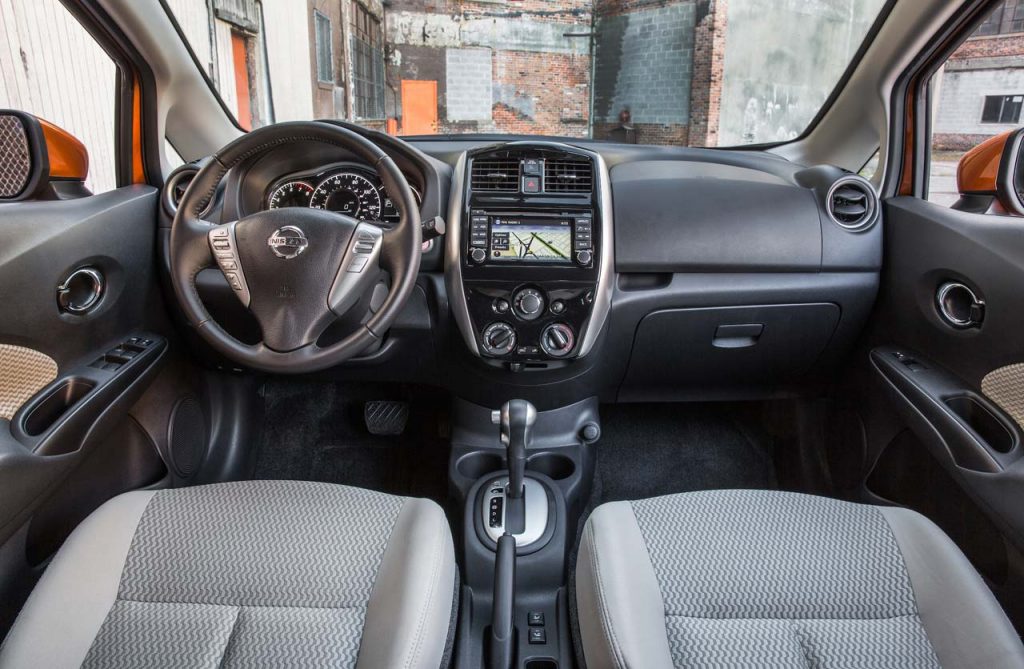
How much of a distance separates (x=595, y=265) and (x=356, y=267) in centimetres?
63

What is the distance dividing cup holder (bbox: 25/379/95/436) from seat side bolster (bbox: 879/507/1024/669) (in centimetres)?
161

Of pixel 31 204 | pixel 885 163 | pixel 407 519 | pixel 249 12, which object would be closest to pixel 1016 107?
pixel 885 163

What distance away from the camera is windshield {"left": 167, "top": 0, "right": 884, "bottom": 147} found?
8.58ft

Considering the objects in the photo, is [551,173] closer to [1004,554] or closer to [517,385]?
[517,385]

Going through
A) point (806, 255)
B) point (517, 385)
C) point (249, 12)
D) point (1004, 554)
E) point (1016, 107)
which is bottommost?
point (1004, 554)

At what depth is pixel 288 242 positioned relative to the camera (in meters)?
1.23

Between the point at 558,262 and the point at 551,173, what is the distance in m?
0.23

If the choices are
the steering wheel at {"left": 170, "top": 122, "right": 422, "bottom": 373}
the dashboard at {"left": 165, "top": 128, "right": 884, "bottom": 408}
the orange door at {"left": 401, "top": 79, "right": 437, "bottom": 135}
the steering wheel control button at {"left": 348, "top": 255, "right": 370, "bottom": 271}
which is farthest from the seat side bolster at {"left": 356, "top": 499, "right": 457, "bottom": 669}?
the orange door at {"left": 401, "top": 79, "right": 437, "bottom": 135}

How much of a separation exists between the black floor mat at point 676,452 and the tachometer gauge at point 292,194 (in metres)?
1.21

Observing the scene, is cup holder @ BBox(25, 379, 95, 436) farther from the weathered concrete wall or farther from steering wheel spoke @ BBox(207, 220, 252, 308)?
the weathered concrete wall

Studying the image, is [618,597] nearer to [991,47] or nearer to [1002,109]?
[1002,109]

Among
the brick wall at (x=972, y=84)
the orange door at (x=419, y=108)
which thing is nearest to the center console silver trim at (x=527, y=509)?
the orange door at (x=419, y=108)

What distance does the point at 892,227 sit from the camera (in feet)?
5.84

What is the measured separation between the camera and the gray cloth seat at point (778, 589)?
1.00 m
